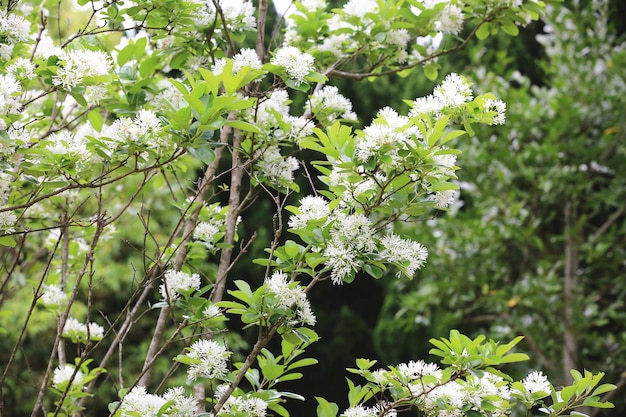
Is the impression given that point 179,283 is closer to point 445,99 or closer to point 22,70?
point 22,70

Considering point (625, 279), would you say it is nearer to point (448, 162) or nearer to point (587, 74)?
point (587, 74)

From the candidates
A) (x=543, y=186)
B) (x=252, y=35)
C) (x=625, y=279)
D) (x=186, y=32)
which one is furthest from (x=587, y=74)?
(x=186, y=32)

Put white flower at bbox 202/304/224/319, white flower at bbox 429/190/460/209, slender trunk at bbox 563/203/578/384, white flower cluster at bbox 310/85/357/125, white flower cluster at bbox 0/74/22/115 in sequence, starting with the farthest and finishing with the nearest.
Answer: slender trunk at bbox 563/203/578/384 < white flower cluster at bbox 310/85/357/125 < white flower at bbox 202/304/224/319 < white flower at bbox 429/190/460/209 < white flower cluster at bbox 0/74/22/115

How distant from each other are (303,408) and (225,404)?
4.62 metres

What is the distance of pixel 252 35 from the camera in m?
5.88

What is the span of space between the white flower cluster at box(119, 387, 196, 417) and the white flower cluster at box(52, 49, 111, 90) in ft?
2.21

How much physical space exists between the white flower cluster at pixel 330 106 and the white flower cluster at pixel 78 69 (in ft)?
2.17

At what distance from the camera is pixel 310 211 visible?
1.45 m

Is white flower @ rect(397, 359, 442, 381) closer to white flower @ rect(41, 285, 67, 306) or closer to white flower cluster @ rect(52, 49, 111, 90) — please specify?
white flower cluster @ rect(52, 49, 111, 90)

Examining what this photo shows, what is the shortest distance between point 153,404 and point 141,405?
0.02 meters

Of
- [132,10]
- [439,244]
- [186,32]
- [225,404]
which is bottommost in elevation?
[225,404]

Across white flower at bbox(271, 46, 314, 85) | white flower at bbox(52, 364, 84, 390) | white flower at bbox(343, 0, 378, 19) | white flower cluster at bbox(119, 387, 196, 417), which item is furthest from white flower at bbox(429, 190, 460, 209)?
white flower at bbox(52, 364, 84, 390)

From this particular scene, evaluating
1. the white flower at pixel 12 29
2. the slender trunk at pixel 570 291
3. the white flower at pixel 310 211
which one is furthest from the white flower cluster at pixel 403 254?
the slender trunk at pixel 570 291

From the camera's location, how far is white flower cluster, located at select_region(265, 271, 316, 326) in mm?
1376
